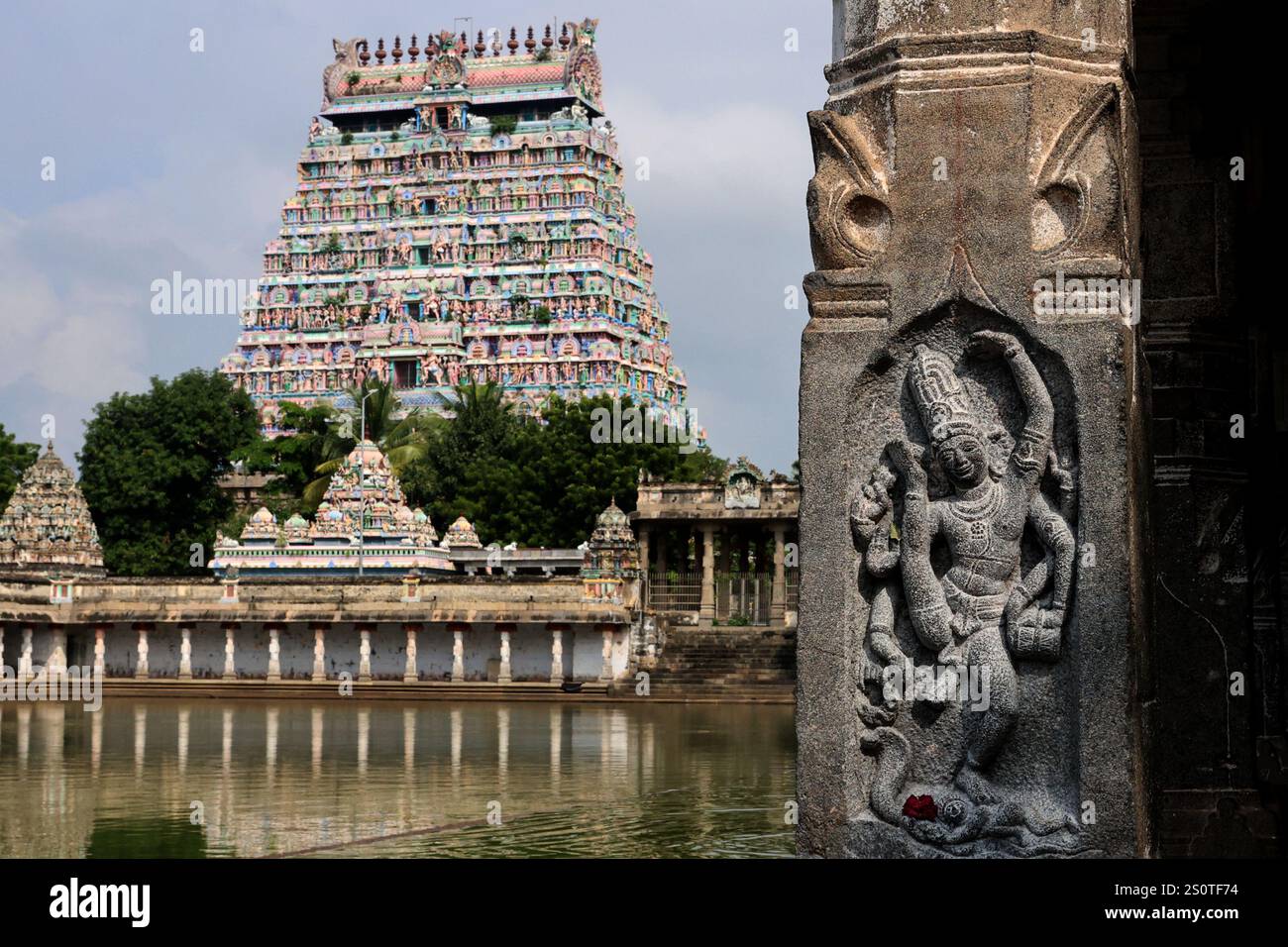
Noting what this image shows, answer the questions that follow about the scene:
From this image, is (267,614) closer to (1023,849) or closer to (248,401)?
(248,401)

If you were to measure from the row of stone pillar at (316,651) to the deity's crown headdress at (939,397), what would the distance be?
32.7 meters

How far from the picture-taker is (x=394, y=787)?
16.4 meters

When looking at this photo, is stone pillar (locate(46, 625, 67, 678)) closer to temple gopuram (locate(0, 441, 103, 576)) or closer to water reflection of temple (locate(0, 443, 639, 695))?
water reflection of temple (locate(0, 443, 639, 695))

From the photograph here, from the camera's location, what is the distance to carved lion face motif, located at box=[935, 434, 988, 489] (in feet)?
19.1

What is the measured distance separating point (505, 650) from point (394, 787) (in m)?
22.2

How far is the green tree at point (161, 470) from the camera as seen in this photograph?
53.9 metres

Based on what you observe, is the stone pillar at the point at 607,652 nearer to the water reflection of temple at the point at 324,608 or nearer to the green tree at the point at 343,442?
the water reflection of temple at the point at 324,608

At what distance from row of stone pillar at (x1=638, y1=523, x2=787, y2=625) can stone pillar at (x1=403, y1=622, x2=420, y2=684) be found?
232 inches

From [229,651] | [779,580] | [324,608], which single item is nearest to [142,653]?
[229,651]

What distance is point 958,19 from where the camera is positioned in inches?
234

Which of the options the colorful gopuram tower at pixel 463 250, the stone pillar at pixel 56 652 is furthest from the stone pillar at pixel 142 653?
the colorful gopuram tower at pixel 463 250

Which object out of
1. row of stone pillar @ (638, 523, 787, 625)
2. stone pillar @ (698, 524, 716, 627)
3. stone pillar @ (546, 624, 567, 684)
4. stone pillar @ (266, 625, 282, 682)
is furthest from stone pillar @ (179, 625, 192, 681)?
stone pillar @ (698, 524, 716, 627)
